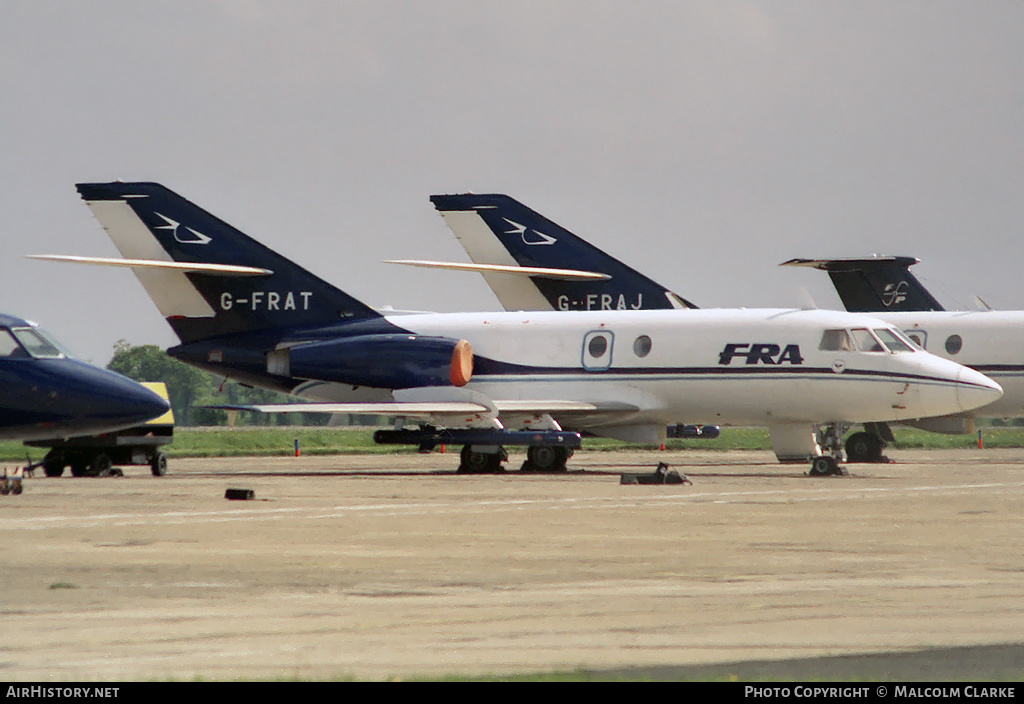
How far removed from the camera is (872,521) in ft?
56.2

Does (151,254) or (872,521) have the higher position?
(151,254)

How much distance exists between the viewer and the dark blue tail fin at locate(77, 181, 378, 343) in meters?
33.9

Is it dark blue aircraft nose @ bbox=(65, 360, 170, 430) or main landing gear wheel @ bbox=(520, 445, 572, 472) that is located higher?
dark blue aircraft nose @ bbox=(65, 360, 170, 430)

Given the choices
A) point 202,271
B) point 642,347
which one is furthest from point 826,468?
point 202,271

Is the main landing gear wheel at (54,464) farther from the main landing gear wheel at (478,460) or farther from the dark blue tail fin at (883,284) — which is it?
the dark blue tail fin at (883,284)

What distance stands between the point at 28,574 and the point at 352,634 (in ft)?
13.6

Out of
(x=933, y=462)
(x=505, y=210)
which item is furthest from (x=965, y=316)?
(x=505, y=210)

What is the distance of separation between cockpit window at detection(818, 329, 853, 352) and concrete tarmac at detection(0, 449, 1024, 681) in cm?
859

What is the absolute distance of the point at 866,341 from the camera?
30.7 meters

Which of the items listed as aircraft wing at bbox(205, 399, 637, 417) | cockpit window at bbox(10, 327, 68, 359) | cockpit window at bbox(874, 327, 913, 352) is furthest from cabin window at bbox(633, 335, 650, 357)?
cockpit window at bbox(10, 327, 68, 359)

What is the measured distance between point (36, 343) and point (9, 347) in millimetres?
376

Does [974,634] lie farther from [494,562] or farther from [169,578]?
[169,578]

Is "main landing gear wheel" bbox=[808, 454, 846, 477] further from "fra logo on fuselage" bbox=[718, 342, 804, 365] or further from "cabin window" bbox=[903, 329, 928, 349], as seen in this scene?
"cabin window" bbox=[903, 329, 928, 349]

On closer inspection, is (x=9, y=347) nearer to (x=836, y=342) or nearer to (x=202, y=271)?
(x=202, y=271)
